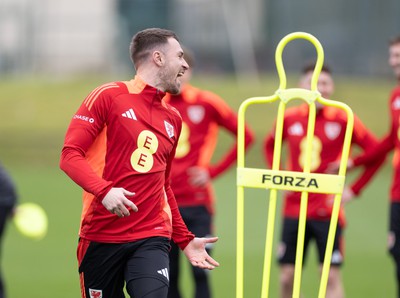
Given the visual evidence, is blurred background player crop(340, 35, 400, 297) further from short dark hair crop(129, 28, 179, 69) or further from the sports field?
short dark hair crop(129, 28, 179, 69)

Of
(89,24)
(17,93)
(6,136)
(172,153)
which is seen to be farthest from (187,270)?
(89,24)

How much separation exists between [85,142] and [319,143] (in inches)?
127

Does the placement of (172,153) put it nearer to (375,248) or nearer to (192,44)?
(375,248)

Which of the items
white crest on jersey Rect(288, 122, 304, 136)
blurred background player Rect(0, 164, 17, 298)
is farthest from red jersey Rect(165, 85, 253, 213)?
blurred background player Rect(0, 164, 17, 298)

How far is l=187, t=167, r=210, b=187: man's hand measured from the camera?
8273 mm

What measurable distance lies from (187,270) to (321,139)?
13.5 ft

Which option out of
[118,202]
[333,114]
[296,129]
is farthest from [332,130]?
[118,202]

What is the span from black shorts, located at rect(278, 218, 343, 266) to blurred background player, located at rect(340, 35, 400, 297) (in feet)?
1.47

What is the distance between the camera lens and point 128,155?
5.63 meters

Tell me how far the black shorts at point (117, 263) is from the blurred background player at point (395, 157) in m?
2.68

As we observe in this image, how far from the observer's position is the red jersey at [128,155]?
5.60m

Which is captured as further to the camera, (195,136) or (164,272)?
(195,136)

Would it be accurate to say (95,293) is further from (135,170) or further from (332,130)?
(332,130)

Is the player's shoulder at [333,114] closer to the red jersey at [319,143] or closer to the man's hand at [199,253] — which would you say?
the red jersey at [319,143]
